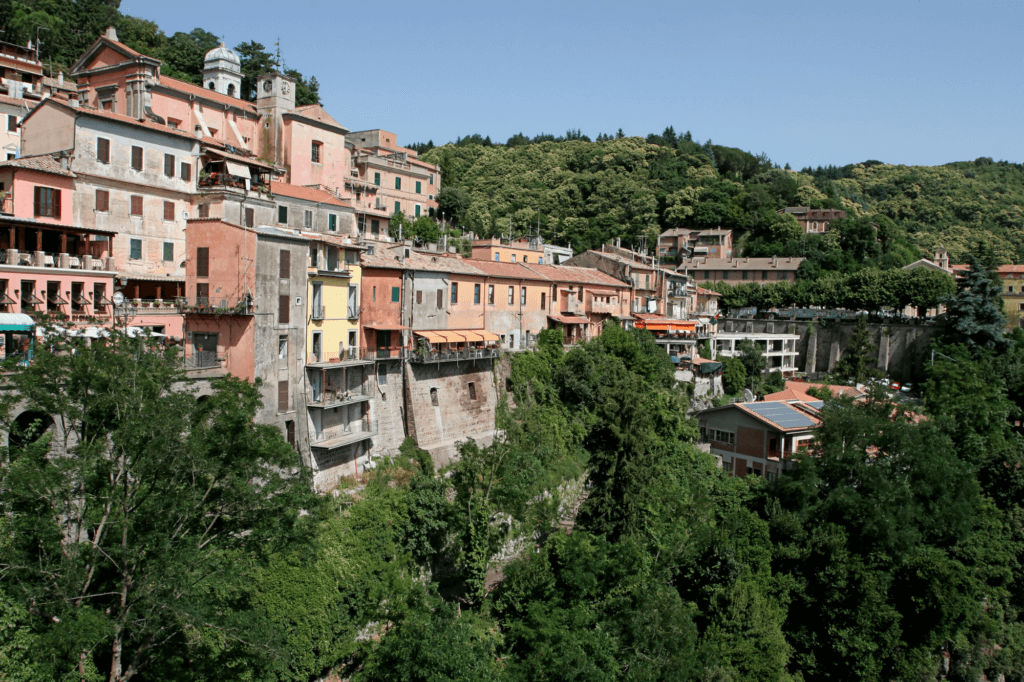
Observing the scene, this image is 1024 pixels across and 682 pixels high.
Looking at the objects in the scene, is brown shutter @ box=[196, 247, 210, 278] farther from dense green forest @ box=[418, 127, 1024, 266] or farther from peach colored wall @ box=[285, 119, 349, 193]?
dense green forest @ box=[418, 127, 1024, 266]

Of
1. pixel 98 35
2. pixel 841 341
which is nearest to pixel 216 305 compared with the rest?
pixel 98 35

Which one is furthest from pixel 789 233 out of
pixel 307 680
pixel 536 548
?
pixel 307 680

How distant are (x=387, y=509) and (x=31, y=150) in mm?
20516

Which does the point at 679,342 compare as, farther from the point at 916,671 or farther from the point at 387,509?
the point at 387,509

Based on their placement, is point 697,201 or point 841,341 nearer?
point 841,341

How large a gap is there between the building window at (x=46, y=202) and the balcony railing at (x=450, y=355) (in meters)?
14.8

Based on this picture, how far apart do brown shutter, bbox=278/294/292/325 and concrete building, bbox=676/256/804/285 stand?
5724cm

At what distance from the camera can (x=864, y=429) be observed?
31812mm

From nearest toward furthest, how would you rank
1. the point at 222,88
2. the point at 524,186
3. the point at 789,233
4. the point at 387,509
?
1. the point at 387,509
2. the point at 222,88
3. the point at 789,233
4. the point at 524,186

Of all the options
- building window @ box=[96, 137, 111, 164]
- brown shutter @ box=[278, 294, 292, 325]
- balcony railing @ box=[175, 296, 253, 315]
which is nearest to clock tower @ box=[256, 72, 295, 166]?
building window @ box=[96, 137, 111, 164]

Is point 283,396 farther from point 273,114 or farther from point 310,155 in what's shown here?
point 273,114

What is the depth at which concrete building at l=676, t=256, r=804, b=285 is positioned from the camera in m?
78.8

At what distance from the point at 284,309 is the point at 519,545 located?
12.9m

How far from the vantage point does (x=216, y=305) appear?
2695 centimetres
